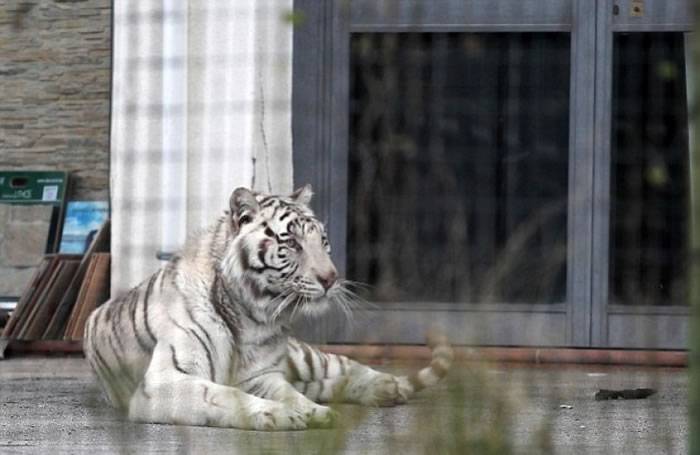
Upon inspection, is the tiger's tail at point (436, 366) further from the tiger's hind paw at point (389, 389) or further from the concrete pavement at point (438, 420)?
the tiger's hind paw at point (389, 389)

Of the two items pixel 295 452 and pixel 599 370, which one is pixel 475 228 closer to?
pixel 599 370

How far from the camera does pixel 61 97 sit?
34.6ft

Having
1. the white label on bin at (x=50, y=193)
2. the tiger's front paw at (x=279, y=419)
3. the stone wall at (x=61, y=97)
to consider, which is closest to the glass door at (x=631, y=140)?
the tiger's front paw at (x=279, y=419)

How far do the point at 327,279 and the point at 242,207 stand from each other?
0.42m

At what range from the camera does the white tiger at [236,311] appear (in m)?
5.79

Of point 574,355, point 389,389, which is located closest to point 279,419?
point 389,389

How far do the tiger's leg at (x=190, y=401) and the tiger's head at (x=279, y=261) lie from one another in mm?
351

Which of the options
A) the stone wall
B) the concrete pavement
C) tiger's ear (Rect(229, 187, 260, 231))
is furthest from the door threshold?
the stone wall

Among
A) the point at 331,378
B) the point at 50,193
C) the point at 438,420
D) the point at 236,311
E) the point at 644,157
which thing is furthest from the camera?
the point at 50,193

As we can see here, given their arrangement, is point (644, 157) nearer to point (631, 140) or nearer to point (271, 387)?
point (631, 140)

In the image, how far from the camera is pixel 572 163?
823 centimetres

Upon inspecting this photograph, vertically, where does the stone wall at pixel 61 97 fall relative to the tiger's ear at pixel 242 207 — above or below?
above

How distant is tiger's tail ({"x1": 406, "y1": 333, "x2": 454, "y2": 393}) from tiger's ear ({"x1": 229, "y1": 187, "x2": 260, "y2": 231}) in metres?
0.89

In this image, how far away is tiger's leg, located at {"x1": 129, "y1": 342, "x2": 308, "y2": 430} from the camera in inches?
202
